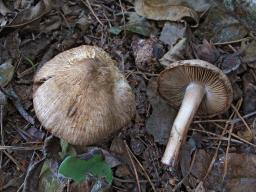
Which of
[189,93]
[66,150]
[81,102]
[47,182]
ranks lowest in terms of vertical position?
[47,182]

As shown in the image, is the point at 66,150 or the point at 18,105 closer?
the point at 66,150

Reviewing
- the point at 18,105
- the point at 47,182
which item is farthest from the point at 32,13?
the point at 47,182

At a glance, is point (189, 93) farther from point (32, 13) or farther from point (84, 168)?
point (32, 13)

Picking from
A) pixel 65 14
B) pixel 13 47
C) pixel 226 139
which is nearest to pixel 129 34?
pixel 65 14

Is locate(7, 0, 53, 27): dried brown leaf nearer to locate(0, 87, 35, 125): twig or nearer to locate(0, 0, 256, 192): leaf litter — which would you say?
locate(0, 0, 256, 192): leaf litter

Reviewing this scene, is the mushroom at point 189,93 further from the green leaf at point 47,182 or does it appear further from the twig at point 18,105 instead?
the twig at point 18,105

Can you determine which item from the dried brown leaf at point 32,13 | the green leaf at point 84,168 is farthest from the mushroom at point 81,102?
the dried brown leaf at point 32,13

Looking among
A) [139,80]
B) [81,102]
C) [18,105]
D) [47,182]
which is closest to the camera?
[81,102]
